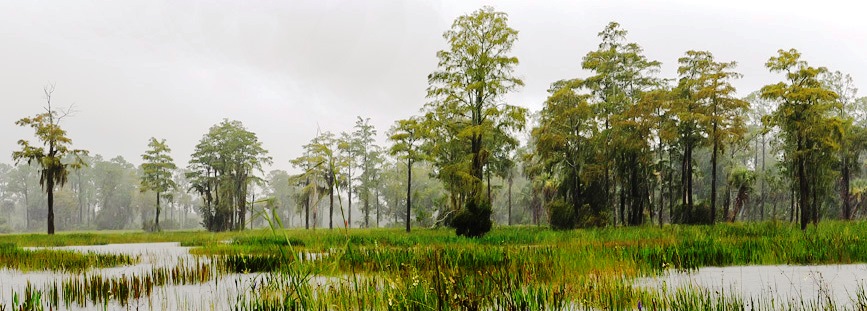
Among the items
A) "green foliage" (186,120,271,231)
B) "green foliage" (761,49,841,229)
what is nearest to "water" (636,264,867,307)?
"green foliage" (761,49,841,229)

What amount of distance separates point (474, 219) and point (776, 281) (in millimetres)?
13610

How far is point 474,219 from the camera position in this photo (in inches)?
780

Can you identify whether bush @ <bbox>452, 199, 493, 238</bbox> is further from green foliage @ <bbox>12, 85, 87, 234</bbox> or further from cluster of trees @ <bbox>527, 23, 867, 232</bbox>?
green foliage @ <bbox>12, 85, 87, 234</bbox>

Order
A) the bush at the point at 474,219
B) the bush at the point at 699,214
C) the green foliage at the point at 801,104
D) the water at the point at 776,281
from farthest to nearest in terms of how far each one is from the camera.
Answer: the bush at the point at 699,214, the green foliage at the point at 801,104, the bush at the point at 474,219, the water at the point at 776,281

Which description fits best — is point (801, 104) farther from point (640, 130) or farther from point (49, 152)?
point (49, 152)

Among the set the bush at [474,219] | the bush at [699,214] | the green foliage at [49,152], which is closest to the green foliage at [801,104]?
the bush at [699,214]

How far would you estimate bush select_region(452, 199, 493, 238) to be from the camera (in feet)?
64.8

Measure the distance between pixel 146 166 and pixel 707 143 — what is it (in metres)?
46.2

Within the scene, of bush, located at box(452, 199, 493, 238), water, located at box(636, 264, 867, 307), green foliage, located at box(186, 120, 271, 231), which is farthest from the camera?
green foliage, located at box(186, 120, 271, 231)

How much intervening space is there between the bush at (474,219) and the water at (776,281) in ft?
38.2

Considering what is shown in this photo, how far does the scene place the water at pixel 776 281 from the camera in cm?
528

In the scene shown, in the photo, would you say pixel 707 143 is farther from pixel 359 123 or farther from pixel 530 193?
pixel 359 123

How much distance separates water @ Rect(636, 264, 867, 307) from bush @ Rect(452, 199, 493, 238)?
1166 centimetres

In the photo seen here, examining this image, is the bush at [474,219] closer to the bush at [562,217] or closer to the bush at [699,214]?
the bush at [562,217]
